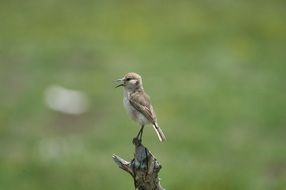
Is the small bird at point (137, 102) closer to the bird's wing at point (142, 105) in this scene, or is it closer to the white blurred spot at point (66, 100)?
the bird's wing at point (142, 105)

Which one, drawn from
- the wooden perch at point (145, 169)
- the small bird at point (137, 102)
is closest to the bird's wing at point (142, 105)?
the small bird at point (137, 102)

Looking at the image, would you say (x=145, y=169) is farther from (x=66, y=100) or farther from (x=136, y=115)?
(x=66, y=100)

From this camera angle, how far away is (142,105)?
1279cm

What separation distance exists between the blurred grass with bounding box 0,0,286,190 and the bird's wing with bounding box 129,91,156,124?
9320mm

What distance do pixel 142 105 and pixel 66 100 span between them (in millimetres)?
16834

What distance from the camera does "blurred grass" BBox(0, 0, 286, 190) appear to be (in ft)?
78.5

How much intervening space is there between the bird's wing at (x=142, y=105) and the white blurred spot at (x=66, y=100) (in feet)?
52.2

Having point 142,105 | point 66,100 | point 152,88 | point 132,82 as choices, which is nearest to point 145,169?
point 142,105

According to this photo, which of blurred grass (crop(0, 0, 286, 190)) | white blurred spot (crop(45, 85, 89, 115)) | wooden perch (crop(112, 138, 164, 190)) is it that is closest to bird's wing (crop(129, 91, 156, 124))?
wooden perch (crop(112, 138, 164, 190))

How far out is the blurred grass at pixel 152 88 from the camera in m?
23.9

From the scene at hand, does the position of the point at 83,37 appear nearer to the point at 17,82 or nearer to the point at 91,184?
the point at 17,82

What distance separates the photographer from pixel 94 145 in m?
25.8

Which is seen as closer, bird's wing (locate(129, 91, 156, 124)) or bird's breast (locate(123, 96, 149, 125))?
bird's wing (locate(129, 91, 156, 124))

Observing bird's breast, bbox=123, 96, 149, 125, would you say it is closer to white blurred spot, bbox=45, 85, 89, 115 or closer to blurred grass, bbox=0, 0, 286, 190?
blurred grass, bbox=0, 0, 286, 190
